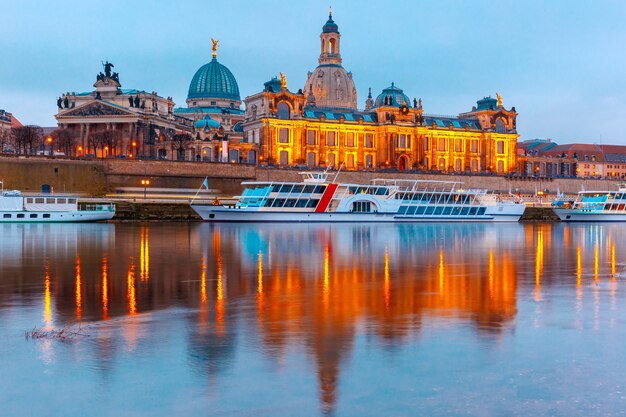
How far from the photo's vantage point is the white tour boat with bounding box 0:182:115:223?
5531 centimetres

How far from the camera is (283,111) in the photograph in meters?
102

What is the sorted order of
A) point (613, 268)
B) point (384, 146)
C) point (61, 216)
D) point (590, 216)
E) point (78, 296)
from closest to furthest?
point (78, 296), point (613, 268), point (61, 216), point (590, 216), point (384, 146)

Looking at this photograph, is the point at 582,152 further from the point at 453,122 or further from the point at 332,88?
the point at 332,88

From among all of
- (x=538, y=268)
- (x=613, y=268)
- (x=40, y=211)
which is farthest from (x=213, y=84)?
(x=613, y=268)

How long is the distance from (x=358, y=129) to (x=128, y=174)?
37187mm

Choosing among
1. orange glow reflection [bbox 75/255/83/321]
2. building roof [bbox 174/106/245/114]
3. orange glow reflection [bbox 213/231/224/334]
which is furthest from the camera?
building roof [bbox 174/106/245/114]

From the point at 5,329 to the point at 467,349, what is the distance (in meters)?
8.47

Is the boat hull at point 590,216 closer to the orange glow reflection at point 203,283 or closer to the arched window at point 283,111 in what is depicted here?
the arched window at point 283,111

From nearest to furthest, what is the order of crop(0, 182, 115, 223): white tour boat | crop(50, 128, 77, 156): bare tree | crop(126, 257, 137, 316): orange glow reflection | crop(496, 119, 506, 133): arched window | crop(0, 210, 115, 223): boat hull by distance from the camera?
crop(126, 257, 137, 316): orange glow reflection < crop(0, 210, 115, 223): boat hull < crop(0, 182, 115, 223): white tour boat < crop(50, 128, 77, 156): bare tree < crop(496, 119, 506, 133): arched window

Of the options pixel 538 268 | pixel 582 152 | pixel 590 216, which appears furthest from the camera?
pixel 582 152

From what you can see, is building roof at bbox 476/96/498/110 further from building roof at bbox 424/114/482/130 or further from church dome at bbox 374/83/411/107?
church dome at bbox 374/83/411/107

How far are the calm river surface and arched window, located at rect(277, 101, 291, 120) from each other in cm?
7669

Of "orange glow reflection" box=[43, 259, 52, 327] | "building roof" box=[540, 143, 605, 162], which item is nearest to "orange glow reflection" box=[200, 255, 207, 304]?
"orange glow reflection" box=[43, 259, 52, 327]

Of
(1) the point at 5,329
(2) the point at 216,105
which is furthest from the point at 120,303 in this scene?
(2) the point at 216,105
